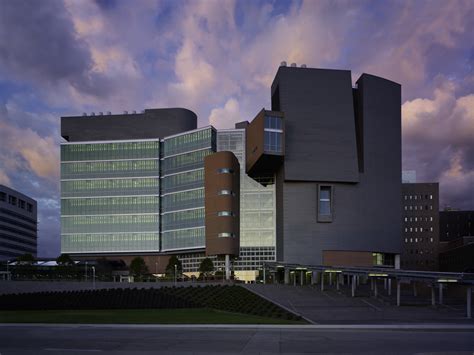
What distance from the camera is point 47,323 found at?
128ft

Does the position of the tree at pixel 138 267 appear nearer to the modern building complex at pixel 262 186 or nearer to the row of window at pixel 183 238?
the modern building complex at pixel 262 186

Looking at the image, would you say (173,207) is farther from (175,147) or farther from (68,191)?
(68,191)

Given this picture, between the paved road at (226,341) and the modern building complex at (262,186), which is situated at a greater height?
the modern building complex at (262,186)

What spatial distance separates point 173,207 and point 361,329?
8234 cm

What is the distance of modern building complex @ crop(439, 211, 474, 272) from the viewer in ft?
409

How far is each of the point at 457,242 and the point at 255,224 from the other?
73.9 meters

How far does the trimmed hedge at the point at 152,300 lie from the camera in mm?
56688

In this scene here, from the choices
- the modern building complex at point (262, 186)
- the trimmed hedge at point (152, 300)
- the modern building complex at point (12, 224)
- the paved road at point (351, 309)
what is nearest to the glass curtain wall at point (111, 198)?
the modern building complex at point (262, 186)

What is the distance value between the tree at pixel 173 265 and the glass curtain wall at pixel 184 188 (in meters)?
3.27

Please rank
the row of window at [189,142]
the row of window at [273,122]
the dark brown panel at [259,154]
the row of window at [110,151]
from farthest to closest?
1. the row of window at [110,151]
2. the row of window at [189,142]
3. the row of window at [273,122]
4. the dark brown panel at [259,154]

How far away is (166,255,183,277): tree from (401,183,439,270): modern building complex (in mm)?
83909

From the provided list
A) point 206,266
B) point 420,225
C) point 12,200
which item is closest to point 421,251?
point 420,225

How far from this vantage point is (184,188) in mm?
110875

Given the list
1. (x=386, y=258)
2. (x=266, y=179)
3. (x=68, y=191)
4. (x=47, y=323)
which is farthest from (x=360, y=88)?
(x=47, y=323)
